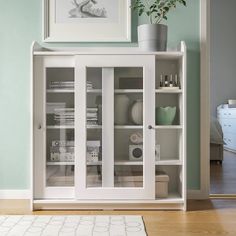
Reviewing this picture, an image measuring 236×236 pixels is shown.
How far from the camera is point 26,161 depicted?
2.91 metres

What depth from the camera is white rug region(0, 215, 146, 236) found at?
204 centimetres

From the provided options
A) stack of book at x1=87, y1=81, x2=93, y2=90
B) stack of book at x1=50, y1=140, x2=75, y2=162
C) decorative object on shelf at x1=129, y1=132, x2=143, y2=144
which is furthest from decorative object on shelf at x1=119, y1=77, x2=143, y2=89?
stack of book at x1=50, y1=140, x2=75, y2=162

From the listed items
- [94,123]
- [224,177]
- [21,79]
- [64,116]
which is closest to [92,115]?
[94,123]

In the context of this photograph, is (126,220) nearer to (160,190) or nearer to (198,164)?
(160,190)

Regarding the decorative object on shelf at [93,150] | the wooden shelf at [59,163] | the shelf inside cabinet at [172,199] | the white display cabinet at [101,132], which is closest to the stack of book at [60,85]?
the white display cabinet at [101,132]

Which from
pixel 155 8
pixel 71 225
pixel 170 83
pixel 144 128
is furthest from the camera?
pixel 155 8

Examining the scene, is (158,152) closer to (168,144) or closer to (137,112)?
(168,144)

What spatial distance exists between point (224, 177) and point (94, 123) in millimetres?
1983

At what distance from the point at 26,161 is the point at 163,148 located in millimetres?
1126

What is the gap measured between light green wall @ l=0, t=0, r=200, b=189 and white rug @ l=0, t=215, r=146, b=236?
24.7 inches

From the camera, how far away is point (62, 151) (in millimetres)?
2592

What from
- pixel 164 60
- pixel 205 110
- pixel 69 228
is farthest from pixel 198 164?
pixel 69 228

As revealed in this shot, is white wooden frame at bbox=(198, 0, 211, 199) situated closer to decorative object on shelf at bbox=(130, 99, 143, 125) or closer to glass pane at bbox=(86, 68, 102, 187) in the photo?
decorative object on shelf at bbox=(130, 99, 143, 125)

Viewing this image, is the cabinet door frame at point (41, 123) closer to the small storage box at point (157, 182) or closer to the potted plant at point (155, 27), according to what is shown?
the small storage box at point (157, 182)
